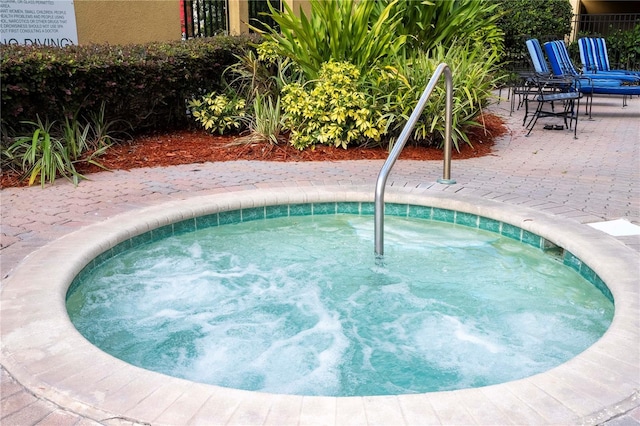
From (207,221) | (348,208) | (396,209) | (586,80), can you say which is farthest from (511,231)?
(586,80)

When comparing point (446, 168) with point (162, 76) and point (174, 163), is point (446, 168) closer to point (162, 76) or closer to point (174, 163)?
point (174, 163)

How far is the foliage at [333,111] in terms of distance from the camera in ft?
23.1

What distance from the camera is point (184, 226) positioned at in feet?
16.0

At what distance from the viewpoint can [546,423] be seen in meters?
2.15

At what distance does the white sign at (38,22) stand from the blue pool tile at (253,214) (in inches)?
151

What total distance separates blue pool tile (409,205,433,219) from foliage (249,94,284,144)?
263cm

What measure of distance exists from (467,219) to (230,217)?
2.02 metres

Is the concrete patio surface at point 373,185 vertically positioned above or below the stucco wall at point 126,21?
below

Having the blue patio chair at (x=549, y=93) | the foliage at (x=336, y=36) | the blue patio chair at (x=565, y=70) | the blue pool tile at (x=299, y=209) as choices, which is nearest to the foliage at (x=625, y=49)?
the blue patio chair at (x=565, y=70)

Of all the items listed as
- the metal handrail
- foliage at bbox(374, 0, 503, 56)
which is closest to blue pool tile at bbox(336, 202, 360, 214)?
the metal handrail

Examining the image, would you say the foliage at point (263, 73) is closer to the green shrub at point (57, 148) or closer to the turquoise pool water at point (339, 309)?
the green shrub at point (57, 148)

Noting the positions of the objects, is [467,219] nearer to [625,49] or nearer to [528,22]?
[528,22]

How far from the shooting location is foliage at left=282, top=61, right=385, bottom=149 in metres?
7.04

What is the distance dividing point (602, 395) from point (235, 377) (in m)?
1.71
